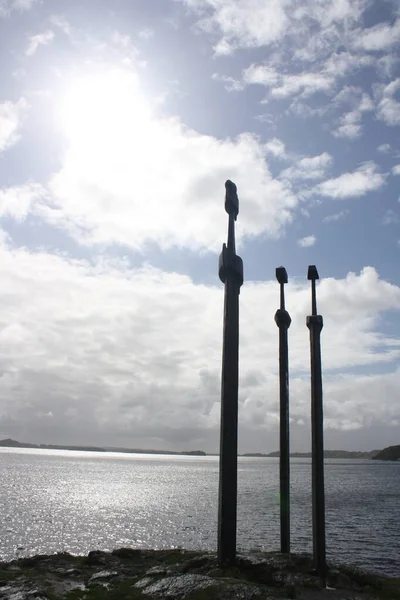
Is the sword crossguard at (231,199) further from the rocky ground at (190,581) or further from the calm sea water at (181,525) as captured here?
the calm sea water at (181,525)

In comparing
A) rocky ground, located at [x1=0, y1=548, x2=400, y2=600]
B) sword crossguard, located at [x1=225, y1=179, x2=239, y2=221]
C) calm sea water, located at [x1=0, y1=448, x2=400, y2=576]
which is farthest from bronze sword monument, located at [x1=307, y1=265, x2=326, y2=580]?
calm sea water, located at [x1=0, y1=448, x2=400, y2=576]

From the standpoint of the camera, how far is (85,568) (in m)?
17.1

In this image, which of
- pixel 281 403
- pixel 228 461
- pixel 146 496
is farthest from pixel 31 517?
pixel 228 461

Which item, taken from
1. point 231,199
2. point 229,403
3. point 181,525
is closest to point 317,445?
point 229,403

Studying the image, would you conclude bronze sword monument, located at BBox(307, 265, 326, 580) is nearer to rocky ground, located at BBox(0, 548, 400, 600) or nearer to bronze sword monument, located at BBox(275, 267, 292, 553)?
rocky ground, located at BBox(0, 548, 400, 600)

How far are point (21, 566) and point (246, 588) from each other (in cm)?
989

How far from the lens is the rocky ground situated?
1192cm

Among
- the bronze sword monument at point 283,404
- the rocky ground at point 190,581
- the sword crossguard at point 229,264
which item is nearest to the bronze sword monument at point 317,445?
the rocky ground at point 190,581

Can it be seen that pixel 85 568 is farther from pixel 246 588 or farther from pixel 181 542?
pixel 181 542

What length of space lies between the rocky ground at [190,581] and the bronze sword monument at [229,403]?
1033mm

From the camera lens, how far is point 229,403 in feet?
43.9

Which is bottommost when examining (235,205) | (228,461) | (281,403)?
(228,461)

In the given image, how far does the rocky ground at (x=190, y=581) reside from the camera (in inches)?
469

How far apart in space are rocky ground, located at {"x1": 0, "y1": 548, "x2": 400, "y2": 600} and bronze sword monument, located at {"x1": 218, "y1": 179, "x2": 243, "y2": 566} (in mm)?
1033
